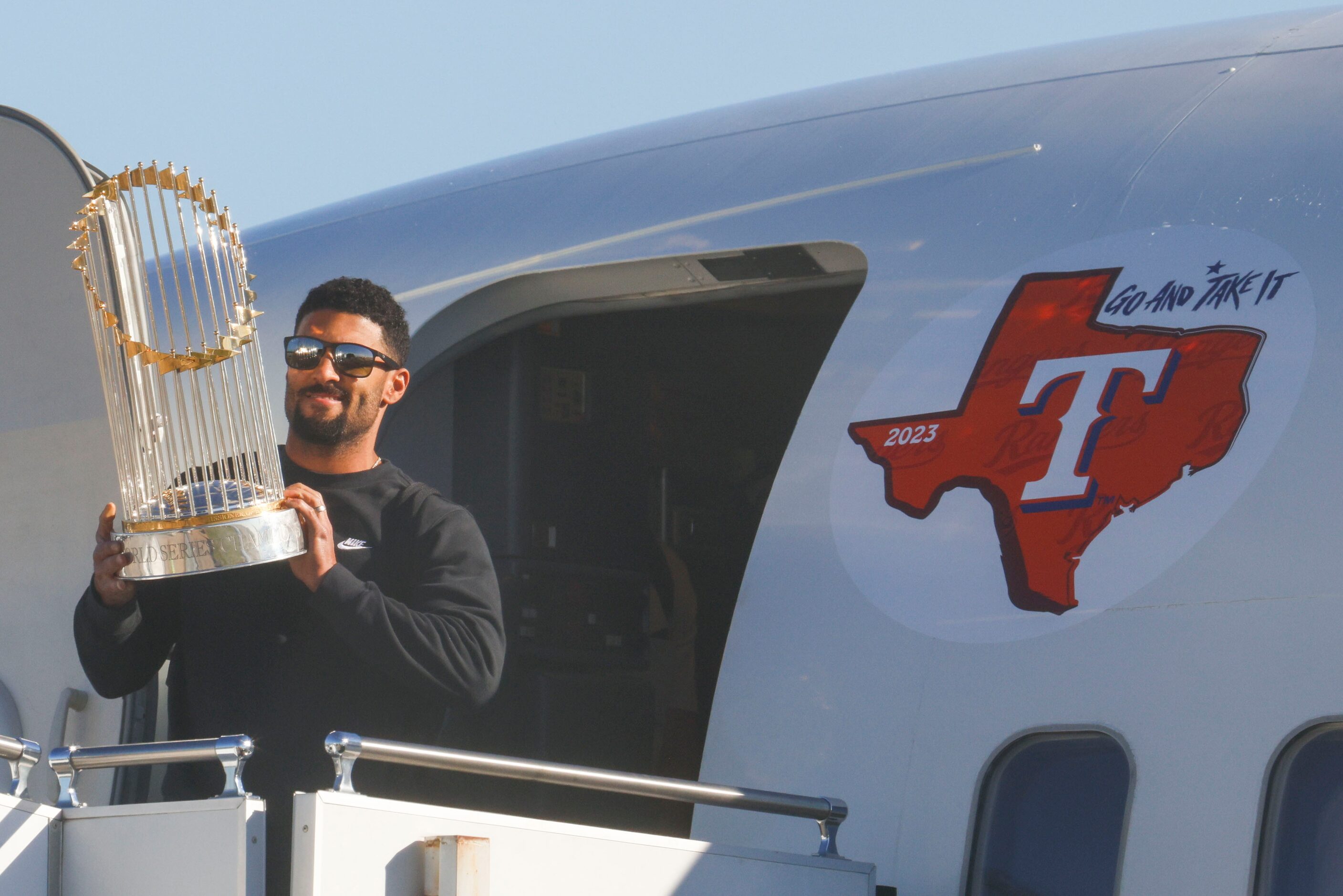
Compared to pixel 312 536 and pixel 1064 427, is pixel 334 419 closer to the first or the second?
pixel 312 536

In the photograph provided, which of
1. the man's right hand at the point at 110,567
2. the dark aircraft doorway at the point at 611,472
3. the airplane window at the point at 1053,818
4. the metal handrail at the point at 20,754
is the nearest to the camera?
the metal handrail at the point at 20,754

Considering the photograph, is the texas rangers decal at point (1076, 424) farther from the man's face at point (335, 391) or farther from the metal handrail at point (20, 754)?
the metal handrail at point (20, 754)

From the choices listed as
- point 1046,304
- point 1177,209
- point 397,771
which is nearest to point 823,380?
point 1046,304

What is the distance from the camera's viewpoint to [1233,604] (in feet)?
10.1

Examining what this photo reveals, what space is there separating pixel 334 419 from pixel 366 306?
268 mm

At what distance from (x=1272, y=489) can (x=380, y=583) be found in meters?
1.86

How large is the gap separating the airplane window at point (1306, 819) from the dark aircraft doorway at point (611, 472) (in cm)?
179

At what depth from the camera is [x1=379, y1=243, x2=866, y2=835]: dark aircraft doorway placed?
466cm

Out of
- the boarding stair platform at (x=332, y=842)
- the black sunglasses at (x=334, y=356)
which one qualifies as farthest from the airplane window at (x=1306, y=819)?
the black sunglasses at (x=334, y=356)

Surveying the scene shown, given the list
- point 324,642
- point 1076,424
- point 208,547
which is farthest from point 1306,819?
point 208,547

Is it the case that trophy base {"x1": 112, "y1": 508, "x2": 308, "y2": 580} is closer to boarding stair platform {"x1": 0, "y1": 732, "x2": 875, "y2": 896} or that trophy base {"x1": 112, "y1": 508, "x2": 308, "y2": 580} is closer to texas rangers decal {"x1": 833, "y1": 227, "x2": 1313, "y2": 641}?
boarding stair platform {"x1": 0, "y1": 732, "x2": 875, "y2": 896}

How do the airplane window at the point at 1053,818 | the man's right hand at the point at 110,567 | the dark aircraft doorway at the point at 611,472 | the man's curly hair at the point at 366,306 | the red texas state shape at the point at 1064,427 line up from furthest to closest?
the dark aircraft doorway at the point at 611,472, the man's curly hair at the point at 366,306, the red texas state shape at the point at 1064,427, the airplane window at the point at 1053,818, the man's right hand at the point at 110,567

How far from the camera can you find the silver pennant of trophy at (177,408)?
2.78m

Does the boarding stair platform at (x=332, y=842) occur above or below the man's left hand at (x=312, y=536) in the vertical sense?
below
